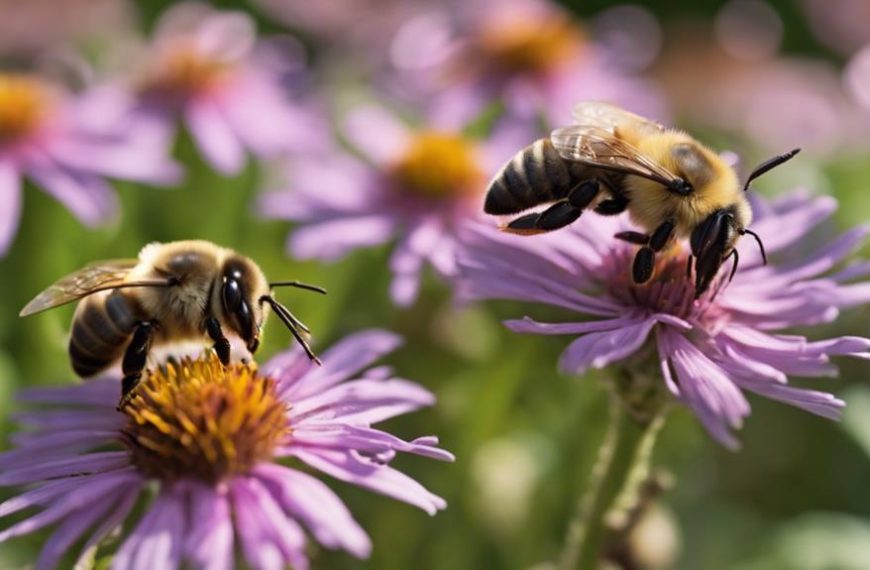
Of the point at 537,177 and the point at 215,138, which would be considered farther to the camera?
the point at 215,138

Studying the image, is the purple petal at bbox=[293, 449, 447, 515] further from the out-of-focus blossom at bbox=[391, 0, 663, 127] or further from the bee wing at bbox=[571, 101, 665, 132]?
the out-of-focus blossom at bbox=[391, 0, 663, 127]

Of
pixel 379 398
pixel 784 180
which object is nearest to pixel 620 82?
pixel 784 180

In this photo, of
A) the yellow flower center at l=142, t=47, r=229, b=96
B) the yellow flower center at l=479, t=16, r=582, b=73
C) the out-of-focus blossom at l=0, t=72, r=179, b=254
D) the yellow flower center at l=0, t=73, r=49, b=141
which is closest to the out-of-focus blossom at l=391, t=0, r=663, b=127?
the yellow flower center at l=479, t=16, r=582, b=73

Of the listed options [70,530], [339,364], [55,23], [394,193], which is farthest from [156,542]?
[55,23]

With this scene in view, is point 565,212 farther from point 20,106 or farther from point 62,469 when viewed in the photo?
point 20,106

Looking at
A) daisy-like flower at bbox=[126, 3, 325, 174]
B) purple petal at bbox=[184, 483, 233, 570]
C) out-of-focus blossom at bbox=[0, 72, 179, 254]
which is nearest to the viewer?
purple petal at bbox=[184, 483, 233, 570]
